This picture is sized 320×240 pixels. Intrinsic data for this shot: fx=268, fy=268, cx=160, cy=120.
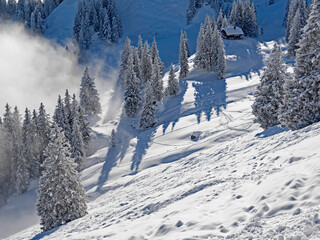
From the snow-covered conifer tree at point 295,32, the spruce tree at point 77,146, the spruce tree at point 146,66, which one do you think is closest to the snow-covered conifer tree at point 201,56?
the spruce tree at point 146,66

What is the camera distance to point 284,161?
37.4 feet

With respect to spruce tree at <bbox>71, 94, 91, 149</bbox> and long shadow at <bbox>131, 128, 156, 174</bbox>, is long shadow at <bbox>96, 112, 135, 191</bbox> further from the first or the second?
spruce tree at <bbox>71, 94, 91, 149</bbox>

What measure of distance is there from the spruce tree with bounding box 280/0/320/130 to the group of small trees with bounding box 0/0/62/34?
4539 inches

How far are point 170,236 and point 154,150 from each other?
3057cm

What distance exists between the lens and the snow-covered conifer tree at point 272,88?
25.1 meters

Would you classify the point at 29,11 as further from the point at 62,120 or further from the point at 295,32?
the point at 295,32

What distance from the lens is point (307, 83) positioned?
18.9 metres

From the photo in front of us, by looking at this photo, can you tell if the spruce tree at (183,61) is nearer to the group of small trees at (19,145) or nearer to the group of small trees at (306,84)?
the group of small trees at (19,145)

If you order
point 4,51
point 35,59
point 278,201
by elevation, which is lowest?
point 278,201

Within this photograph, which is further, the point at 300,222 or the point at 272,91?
the point at 272,91

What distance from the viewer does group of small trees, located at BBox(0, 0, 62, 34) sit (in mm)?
112750

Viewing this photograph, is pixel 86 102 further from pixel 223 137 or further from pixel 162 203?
pixel 162 203

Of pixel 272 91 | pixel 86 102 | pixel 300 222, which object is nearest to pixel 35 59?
pixel 86 102

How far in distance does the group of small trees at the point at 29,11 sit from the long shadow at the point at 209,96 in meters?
83.4
